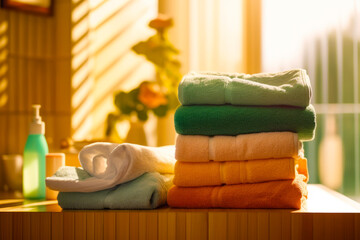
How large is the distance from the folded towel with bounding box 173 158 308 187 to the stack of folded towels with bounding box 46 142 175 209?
0.06m

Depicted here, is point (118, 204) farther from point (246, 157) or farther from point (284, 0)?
point (284, 0)

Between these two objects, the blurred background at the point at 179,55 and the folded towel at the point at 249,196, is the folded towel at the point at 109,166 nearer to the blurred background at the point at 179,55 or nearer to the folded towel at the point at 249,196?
the folded towel at the point at 249,196

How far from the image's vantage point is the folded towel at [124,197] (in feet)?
2.61

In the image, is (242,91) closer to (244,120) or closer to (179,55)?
(244,120)

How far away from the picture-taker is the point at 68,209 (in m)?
0.82

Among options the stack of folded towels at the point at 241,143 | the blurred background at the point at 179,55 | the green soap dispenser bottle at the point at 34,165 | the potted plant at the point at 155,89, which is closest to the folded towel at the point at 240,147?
the stack of folded towels at the point at 241,143

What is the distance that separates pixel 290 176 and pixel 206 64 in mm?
1503

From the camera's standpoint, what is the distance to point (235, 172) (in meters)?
0.80

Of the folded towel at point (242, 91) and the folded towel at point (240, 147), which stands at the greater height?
the folded towel at point (242, 91)

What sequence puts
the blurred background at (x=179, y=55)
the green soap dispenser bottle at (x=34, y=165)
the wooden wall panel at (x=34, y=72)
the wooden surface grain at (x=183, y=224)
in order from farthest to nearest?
the blurred background at (x=179, y=55) → the wooden wall panel at (x=34, y=72) → the green soap dispenser bottle at (x=34, y=165) → the wooden surface grain at (x=183, y=224)

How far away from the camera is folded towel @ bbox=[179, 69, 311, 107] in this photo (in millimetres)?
793

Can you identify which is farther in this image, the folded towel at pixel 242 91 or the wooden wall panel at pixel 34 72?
the wooden wall panel at pixel 34 72

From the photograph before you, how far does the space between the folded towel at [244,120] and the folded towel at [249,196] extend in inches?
3.5

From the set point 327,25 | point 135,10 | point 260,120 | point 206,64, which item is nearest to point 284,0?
point 327,25
